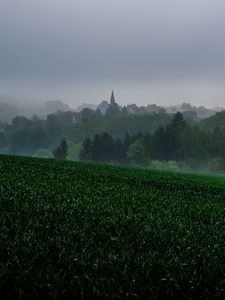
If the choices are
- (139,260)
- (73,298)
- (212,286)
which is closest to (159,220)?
(139,260)

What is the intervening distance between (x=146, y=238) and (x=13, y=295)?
389cm

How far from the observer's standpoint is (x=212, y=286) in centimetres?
546

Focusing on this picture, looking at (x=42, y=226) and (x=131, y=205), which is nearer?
(x=42, y=226)

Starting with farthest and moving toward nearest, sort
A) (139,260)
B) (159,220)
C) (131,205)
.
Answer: (131,205), (159,220), (139,260)

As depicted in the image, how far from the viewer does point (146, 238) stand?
796 centimetres

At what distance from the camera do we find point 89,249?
646cm

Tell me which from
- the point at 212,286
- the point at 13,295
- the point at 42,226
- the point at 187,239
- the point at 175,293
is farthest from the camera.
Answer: the point at 187,239

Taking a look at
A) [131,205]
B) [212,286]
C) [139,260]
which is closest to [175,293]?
[212,286]

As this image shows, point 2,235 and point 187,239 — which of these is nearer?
point 2,235

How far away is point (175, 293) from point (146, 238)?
2889mm

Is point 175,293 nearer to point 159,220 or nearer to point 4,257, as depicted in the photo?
point 4,257

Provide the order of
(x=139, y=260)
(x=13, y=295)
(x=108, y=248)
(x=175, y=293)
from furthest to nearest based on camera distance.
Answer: (x=108, y=248)
(x=139, y=260)
(x=175, y=293)
(x=13, y=295)

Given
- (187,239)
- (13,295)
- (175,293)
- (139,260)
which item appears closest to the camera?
(13,295)

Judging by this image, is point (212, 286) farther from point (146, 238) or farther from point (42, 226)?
point (42, 226)
